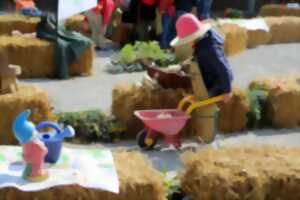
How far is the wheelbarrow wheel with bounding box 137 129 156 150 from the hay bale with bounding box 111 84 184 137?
47 centimetres

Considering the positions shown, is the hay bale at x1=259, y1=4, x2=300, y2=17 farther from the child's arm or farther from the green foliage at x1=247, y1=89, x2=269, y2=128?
the child's arm

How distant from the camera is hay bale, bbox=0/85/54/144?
26.5 feet

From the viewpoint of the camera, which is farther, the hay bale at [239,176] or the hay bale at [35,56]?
the hay bale at [35,56]

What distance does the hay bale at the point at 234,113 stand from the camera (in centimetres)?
887

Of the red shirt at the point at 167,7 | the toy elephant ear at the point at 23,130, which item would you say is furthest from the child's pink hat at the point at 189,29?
the red shirt at the point at 167,7

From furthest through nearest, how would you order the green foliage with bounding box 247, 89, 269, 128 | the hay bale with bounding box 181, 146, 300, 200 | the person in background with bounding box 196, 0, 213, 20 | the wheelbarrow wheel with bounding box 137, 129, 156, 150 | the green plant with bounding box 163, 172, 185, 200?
1. the person in background with bounding box 196, 0, 213, 20
2. the green foliage with bounding box 247, 89, 269, 128
3. the wheelbarrow wheel with bounding box 137, 129, 156, 150
4. the green plant with bounding box 163, 172, 185, 200
5. the hay bale with bounding box 181, 146, 300, 200

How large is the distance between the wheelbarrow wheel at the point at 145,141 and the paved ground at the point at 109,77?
65.7 inches

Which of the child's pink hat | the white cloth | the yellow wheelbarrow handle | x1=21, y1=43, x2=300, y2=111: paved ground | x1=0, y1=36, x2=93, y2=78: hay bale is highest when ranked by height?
the child's pink hat

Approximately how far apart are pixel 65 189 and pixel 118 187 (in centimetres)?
35

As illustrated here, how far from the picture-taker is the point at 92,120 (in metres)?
8.64

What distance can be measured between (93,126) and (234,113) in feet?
5.04

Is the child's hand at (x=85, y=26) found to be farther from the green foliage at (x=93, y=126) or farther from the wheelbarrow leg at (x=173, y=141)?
the wheelbarrow leg at (x=173, y=141)

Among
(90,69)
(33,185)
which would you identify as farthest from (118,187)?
(90,69)

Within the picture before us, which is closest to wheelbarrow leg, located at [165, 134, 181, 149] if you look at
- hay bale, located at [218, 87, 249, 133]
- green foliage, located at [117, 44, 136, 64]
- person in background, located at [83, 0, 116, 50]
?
hay bale, located at [218, 87, 249, 133]
